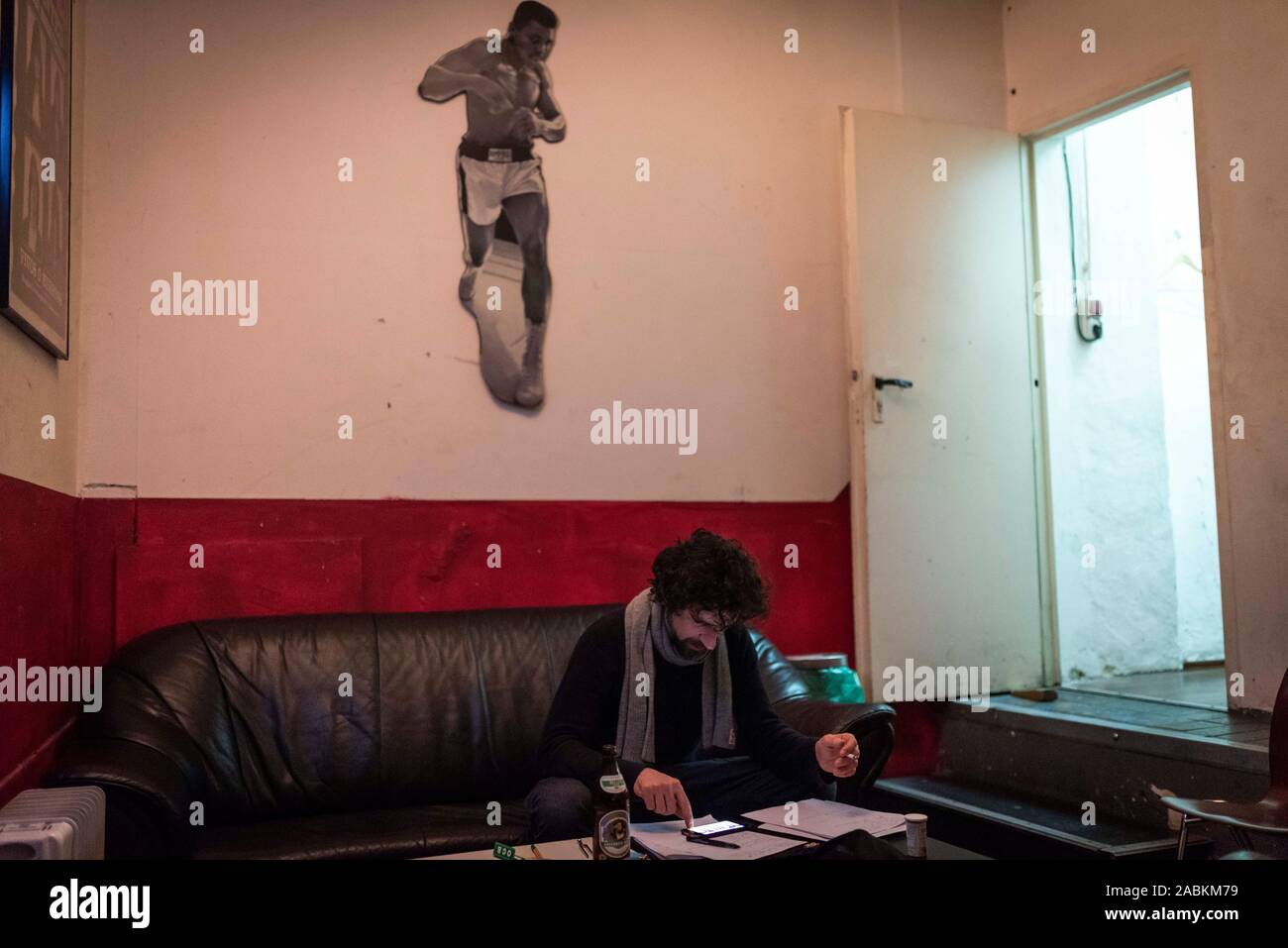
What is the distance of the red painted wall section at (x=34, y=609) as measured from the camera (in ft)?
7.92

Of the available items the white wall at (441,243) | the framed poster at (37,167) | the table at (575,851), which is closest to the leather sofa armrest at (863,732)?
the table at (575,851)

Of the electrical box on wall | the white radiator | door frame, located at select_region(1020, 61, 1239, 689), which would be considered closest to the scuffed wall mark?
the white radiator

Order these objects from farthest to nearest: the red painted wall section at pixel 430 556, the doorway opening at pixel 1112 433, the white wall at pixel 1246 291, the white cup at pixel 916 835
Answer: the doorway opening at pixel 1112 433 < the white wall at pixel 1246 291 < the red painted wall section at pixel 430 556 < the white cup at pixel 916 835

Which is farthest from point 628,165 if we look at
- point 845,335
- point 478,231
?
point 845,335

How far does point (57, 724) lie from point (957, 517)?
3208mm

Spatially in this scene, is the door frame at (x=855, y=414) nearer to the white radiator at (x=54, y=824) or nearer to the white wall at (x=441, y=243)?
the white wall at (x=441, y=243)

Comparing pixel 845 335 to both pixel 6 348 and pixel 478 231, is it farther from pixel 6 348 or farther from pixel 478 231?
pixel 6 348

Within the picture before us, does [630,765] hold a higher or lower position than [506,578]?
lower

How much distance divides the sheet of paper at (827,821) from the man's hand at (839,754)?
0.42ft

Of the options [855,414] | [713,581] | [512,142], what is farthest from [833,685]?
[512,142]

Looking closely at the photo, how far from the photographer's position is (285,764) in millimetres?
3092

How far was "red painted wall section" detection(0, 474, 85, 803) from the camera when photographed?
2414 mm

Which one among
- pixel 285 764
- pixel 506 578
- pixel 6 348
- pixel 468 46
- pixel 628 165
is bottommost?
pixel 285 764

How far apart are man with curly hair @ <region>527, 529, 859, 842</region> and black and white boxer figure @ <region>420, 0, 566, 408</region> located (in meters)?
1.41
